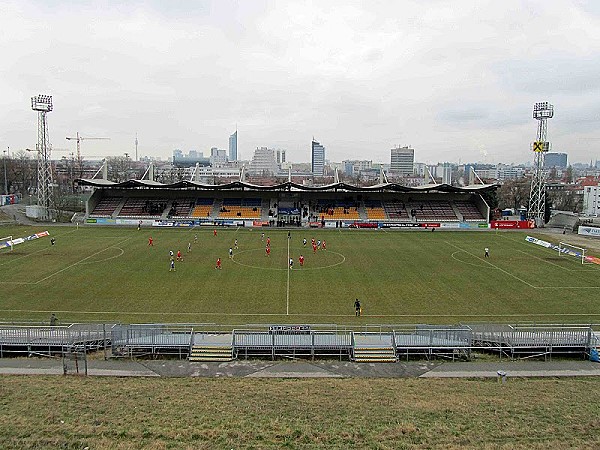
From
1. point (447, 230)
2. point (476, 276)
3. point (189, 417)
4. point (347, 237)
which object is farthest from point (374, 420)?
point (447, 230)

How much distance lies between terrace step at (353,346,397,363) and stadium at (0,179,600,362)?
0.06 meters

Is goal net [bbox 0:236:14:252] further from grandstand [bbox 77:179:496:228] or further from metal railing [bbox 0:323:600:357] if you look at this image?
metal railing [bbox 0:323:600:357]

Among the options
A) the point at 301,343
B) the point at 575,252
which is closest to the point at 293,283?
the point at 301,343

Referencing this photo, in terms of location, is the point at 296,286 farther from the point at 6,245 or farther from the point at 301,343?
the point at 6,245

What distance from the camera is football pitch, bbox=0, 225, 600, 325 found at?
2634 centimetres

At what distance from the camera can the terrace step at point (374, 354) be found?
1930 cm

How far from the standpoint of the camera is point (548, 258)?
1742 inches

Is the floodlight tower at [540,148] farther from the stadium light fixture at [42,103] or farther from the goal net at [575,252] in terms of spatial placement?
the stadium light fixture at [42,103]

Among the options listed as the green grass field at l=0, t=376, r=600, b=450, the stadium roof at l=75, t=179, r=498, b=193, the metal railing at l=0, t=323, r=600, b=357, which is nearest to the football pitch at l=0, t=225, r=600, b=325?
the metal railing at l=0, t=323, r=600, b=357

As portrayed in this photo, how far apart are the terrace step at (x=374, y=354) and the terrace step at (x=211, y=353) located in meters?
5.25

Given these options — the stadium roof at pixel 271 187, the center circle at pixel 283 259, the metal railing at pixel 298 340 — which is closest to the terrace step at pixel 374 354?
the metal railing at pixel 298 340

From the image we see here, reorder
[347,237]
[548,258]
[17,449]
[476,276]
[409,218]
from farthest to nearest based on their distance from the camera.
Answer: [409,218], [347,237], [548,258], [476,276], [17,449]

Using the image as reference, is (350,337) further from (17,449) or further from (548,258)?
(548,258)

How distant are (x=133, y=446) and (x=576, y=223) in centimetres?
7224
